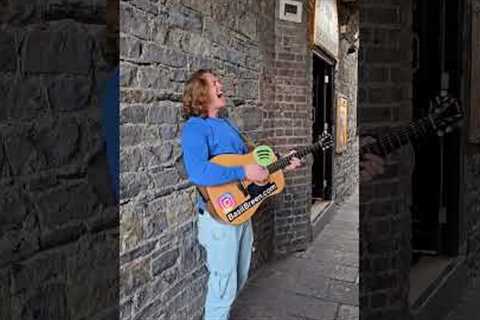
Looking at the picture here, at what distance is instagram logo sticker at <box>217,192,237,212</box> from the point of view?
1399 millimetres

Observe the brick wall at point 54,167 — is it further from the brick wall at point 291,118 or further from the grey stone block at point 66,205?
the brick wall at point 291,118

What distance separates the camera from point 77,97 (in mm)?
1349

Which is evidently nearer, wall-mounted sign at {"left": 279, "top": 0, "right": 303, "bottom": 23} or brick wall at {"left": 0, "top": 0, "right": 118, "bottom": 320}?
brick wall at {"left": 0, "top": 0, "right": 118, "bottom": 320}

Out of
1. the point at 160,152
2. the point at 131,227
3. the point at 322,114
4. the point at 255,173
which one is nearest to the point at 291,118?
the point at 322,114

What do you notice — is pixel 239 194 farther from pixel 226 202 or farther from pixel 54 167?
pixel 54 167

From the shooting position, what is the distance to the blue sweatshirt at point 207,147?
51.4 inches

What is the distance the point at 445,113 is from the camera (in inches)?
70.1

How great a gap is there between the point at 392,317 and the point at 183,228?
0.88 meters

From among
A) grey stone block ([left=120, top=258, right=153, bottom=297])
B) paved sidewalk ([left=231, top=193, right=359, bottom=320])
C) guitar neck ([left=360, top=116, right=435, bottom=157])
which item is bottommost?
paved sidewalk ([left=231, top=193, right=359, bottom=320])

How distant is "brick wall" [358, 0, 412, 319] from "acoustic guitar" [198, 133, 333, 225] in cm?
35

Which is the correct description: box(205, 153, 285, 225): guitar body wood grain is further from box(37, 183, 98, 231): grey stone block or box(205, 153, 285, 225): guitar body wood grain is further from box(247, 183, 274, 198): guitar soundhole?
box(37, 183, 98, 231): grey stone block

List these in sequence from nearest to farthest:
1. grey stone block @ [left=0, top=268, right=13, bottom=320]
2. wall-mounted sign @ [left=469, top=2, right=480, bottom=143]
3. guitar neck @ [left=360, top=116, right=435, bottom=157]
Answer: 1. grey stone block @ [left=0, top=268, right=13, bottom=320]
2. guitar neck @ [left=360, top=116, right=435, bottom=157]
3. wall-mounted sign @ [left=469, top=2, right=480, bottom=143]

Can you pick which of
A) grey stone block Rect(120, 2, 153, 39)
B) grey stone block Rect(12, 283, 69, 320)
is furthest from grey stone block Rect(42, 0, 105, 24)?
grey stone block Rect(12, 283, 69, 320)

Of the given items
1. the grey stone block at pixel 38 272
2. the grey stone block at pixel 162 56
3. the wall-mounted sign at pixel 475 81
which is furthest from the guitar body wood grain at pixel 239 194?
the wall-mounted sign at pixel 475 81
